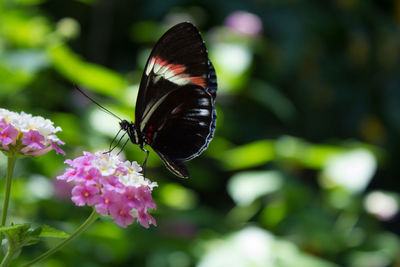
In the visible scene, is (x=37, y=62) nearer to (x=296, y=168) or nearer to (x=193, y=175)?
(x=193, y=175)

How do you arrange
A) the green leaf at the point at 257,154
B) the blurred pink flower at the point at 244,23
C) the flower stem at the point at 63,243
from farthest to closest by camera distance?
the blurred pink flower at the point at 244,23 → the green leaf at the point at 257,154 → the flower stem at the point at 63,243

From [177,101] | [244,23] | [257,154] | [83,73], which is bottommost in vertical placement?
[257,154]

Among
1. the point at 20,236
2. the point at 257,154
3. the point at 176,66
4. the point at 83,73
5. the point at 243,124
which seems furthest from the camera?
the point at 243,124

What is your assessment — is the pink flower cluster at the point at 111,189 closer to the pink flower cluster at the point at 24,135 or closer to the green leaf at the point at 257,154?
the pink flower cluster at the point at 24,135

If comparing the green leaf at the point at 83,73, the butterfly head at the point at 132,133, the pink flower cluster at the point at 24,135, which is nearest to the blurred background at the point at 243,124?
the green leaf at the point at 83,73

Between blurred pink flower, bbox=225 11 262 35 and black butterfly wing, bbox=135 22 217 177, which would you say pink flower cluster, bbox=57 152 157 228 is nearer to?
black butterfly wing, bbox=135 22 217 177

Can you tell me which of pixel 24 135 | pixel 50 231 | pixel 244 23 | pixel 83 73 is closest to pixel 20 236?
pixel 50 231

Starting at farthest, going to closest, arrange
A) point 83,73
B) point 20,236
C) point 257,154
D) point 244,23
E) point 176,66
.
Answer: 1. point 244,23
2. point 257,154
3. point 83,73
4. point 176,66
5. point 20,236

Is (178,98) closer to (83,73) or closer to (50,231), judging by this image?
(50,231)
